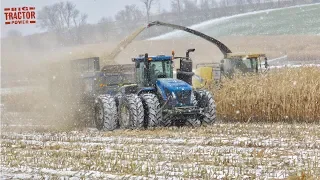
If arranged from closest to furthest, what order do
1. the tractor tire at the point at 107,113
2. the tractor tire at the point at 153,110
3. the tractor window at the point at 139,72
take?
1. the tractor tire at the point at 153,110
2. the tractor tire at the point at 107,113
3. the tractor window at the point at 139,72

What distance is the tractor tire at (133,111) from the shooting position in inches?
567

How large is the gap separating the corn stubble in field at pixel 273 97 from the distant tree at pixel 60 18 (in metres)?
34.7

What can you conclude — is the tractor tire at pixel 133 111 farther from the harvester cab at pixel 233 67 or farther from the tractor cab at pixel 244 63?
the tractor cab at pixel 244 63

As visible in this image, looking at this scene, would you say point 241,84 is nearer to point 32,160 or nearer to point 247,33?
point 32,160

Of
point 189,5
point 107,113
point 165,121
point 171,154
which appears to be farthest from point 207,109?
point 189,5

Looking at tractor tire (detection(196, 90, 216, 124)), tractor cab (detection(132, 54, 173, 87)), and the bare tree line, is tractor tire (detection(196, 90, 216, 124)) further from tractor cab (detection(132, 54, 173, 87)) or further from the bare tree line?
the bare tree line

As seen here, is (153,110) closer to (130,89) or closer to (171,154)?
(130,89)

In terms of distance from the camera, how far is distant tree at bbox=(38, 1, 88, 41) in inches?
2176

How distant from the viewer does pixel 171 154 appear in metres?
10.0

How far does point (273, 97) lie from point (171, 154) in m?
7.07

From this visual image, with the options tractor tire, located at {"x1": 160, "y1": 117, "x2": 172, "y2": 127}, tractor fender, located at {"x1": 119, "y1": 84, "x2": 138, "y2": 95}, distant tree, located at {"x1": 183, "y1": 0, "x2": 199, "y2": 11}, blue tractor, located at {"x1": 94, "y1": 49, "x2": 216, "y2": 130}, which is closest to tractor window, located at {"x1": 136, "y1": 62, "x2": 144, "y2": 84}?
blue tractor, located at {"x1": 94, "y1": 49, "x2": 216, "y2": 130}

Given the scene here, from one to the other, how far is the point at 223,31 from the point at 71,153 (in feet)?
166

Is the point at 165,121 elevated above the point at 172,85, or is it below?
below

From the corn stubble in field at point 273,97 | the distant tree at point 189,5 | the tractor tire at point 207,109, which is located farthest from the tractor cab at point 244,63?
the distant tree at point 189,5
